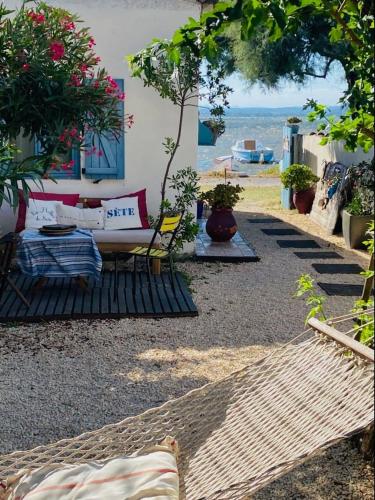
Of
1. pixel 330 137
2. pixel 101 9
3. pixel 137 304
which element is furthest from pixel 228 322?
pixel 101 9

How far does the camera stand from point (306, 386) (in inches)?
120

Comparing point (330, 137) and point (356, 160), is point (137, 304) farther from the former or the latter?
point (356, 160)

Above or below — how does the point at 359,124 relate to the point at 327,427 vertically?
above

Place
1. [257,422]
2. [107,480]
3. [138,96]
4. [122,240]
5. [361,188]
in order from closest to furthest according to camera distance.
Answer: [107,480]
[257,422]
[122,240]
[138,96]
[361,188]

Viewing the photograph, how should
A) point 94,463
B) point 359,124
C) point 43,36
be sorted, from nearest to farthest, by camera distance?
point 94,463, point 359,124, point 43,36

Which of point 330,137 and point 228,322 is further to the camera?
point 228,322

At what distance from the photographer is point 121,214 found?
8898 millimetres

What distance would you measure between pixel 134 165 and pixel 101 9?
203 centimetres

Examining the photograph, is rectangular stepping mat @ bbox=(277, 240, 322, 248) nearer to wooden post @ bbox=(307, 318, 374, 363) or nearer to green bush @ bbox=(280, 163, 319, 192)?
green bush @ bbox=(280, 163, 319, 192)

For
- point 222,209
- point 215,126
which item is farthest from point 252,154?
point 222,209

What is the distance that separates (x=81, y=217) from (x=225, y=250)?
2.23 m

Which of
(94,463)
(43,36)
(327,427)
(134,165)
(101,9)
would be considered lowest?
(94,463)

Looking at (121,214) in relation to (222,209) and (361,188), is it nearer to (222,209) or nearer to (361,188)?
(222,209)

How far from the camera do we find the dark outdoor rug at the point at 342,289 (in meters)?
7.90
